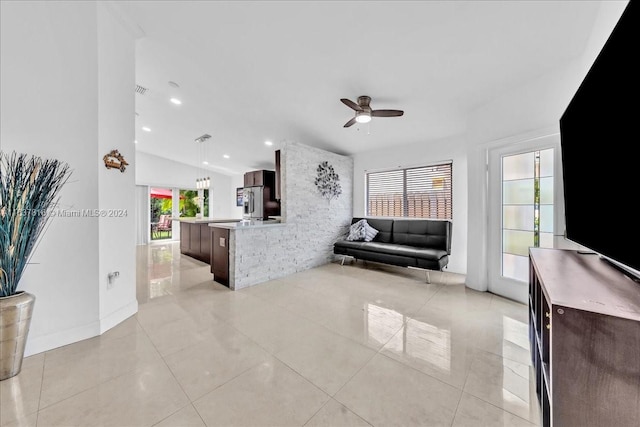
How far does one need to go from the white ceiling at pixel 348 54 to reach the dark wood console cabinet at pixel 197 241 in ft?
7.96

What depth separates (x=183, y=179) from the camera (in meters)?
8.31

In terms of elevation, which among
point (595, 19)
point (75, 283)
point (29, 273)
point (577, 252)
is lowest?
point (75, 283)

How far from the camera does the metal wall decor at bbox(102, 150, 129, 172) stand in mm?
2250

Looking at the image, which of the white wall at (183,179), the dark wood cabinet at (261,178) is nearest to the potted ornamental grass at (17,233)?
the dark wood cabinet at (261,178)

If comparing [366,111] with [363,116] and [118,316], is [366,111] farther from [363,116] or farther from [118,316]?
[118,316]

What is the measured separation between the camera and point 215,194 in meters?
9.19

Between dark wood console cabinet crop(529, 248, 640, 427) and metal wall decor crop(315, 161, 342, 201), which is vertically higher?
metal wall decor crop(315, 161, 342, 201)

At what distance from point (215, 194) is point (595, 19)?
9.66 m

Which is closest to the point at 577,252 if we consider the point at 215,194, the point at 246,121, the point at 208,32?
the point at 208,32

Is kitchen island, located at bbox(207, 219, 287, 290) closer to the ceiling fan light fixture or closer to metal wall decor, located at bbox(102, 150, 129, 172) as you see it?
metal wall decor, located at bbox(102, 150, 129, 172)

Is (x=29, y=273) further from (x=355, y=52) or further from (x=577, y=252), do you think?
(x=577, y=252)

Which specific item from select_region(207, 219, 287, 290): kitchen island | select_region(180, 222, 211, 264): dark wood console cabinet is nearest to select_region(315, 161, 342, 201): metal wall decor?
select_region(207, 219, 287, 290): kitchen island

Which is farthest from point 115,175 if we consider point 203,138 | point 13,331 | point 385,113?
point 203,138

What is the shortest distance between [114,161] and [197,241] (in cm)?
335
